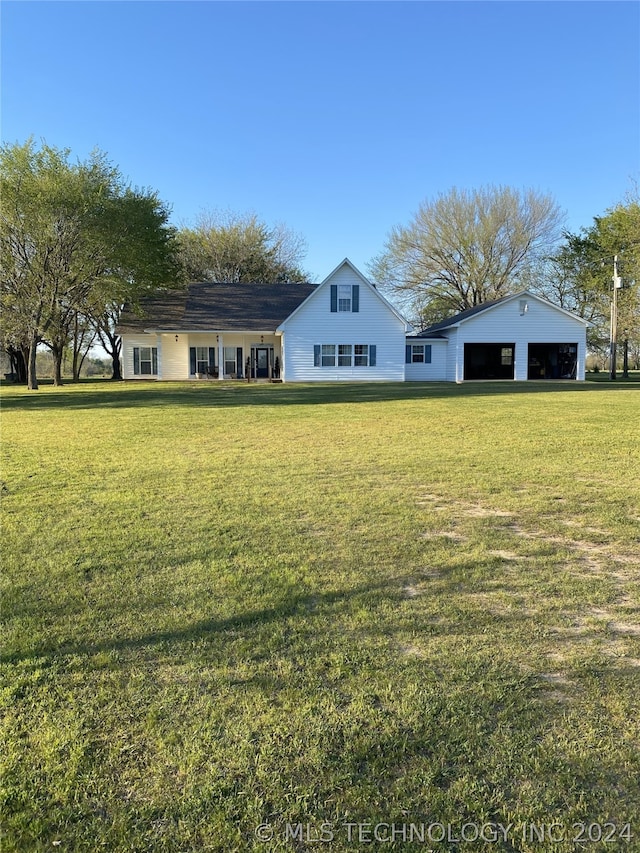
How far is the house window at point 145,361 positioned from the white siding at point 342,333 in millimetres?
7902

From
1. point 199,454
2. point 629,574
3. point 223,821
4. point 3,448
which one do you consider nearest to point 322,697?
point 223,821

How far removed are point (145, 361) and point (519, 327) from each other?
20156 millimetres

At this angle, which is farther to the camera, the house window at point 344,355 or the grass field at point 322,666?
the house window at point 344,355

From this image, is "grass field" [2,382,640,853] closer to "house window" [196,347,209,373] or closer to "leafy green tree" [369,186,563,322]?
"house window" [196,347,209,373]

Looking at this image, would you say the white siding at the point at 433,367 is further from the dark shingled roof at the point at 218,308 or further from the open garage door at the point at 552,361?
the dark shingled roof at the point at 218,308

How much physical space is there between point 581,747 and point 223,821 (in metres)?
1.29

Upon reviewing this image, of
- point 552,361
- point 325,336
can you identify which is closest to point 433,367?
point 325,336

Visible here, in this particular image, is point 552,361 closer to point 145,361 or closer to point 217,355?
point 217,355

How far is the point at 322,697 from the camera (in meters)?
2.28

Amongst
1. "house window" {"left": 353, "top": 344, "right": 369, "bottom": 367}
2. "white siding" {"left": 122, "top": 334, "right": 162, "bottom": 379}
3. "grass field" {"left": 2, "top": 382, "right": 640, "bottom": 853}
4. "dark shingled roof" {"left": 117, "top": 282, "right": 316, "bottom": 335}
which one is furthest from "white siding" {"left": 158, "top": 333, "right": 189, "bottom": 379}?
"grass field" {"left": 2, "top": 382, "right": 640, "bottom": 853}

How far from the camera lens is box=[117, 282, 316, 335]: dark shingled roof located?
28.2 meters

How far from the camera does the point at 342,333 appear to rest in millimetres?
27406

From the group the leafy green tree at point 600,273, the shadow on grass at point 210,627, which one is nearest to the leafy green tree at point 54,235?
the shadow on grass at point 210,627

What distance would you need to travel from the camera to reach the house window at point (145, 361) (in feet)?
98.4
